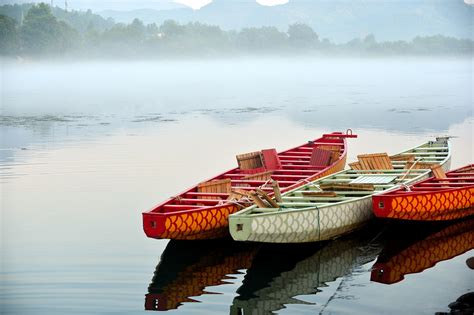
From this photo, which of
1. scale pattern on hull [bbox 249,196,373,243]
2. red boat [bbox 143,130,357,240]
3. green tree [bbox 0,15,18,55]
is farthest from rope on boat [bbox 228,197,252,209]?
green tree [bbox 0,15,18,55]

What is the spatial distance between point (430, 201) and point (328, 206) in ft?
7.30

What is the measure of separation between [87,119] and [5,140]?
10602mm

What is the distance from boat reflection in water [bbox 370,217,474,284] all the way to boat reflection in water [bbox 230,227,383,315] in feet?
1.21

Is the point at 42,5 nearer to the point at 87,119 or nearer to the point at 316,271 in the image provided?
the point at 87,119

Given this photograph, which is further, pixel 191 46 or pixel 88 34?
pixel 191 46

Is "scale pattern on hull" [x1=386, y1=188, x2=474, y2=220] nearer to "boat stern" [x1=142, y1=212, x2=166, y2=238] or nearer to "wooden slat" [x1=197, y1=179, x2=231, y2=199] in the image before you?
"wooden slat" [x1=197, y1=179, x2=231, y2=199]

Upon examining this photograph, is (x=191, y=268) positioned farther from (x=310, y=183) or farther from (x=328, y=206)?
(x=310, y=183)

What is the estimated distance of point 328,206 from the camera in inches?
643

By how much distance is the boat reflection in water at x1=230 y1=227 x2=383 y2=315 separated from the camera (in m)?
13.8

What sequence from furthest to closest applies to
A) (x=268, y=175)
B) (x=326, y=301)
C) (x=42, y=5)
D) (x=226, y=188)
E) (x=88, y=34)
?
(x=88, y=34)
(x=42, y=5)
(x=268, y=175)
(x=226, y=188)
(x=326, y=301)

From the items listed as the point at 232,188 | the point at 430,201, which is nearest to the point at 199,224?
the point at 232,188

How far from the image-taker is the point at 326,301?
13.6 meters

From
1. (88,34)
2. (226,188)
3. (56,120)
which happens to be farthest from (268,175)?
→ (88,34)

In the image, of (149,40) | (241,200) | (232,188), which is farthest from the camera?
(149,40)
